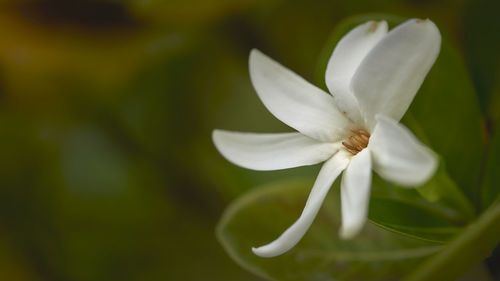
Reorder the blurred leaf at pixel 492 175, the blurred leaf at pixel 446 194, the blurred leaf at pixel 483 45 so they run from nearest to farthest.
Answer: the blurred leaf at pixel 446 194, the blurred leaf at pixel 492 175, the blurred leaf at pixel 483 45

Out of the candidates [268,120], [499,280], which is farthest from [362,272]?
[268,120]

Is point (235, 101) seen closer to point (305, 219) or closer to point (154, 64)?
point (154, 64)

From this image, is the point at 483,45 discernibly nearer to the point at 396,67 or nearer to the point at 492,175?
the point at 492,175

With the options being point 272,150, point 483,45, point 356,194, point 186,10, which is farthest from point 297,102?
point 186,10

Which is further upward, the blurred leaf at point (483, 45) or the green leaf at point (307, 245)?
the blurred leaf at point (483, 45)

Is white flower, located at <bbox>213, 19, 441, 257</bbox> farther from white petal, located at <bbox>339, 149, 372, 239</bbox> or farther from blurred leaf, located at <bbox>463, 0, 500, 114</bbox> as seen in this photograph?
blurred leaf, located at <bbox>463, 0, 500, 114</bbox>

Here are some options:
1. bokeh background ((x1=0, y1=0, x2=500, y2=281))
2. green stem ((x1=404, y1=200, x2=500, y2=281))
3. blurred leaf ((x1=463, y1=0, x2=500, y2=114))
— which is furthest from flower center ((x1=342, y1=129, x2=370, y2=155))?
bokeh background ((x1=0, y1=0, x2=500, y2=281))

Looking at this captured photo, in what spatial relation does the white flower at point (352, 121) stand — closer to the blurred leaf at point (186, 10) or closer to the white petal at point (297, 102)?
the white petal at point (297, 102)

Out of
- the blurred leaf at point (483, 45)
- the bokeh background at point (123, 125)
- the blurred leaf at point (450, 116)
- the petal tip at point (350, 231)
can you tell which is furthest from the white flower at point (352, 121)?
the bokeh background at point (123, 125)
